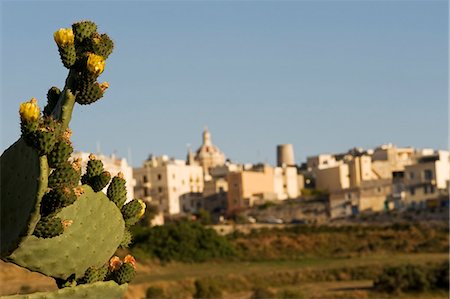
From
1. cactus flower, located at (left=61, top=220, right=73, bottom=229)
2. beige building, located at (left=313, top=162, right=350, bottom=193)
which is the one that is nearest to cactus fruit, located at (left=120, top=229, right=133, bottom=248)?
cactus flower, located at (left=61, top=220, right=73, bottom=229)

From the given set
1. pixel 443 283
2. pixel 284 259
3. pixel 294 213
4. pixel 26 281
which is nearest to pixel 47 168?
pixel 26 281

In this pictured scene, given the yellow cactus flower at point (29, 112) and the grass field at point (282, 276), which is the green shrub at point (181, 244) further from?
the yellow cactus flower at point (29, 112)

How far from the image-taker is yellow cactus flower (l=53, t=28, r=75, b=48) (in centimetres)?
581

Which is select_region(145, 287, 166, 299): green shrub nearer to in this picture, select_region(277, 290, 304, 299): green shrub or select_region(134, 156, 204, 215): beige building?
select_region(277, 290, 304, 299): green shrub

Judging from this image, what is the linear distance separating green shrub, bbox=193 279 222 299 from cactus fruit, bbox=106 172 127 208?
28085 mm

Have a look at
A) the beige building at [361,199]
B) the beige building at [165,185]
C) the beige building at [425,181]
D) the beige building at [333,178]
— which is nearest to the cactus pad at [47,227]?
the beige building at [425,181]

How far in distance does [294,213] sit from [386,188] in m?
7.53

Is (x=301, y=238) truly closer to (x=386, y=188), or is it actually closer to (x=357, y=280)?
(x=357, y=280)

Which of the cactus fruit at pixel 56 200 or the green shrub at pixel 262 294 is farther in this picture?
the green shrub at pixel 262 294

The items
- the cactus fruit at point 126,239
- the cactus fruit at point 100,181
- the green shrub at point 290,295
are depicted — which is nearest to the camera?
the cactus fruit at point 100,181

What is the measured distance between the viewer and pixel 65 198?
5691 millimetres

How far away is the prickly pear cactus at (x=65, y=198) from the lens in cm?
565

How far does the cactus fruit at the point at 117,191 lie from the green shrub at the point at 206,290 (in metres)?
28.1

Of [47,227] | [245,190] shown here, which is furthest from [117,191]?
[245,190]
